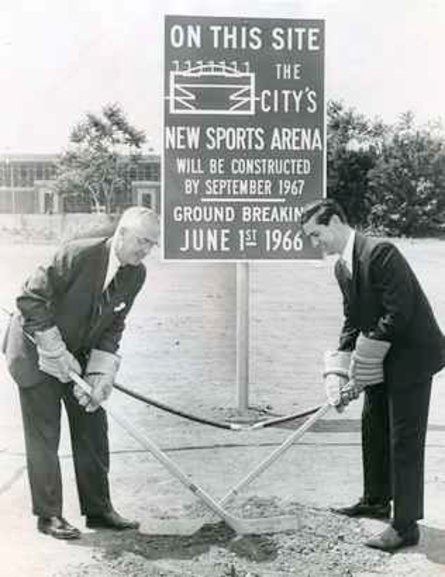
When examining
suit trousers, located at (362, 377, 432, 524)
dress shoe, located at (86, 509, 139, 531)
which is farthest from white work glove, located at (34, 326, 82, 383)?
suit trousers, located at (362, 377, 432, 524)

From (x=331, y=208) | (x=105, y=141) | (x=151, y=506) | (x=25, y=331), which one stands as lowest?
(x=151, y=506)

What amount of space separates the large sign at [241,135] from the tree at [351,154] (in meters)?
0.13

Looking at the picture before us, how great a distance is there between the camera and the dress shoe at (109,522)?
13.1ft

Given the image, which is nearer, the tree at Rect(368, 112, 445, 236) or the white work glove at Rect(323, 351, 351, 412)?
the white work glove at Rect(323, 351, 351, 412)

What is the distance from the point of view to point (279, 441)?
16.9ft

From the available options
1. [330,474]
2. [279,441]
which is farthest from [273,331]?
[330,474]

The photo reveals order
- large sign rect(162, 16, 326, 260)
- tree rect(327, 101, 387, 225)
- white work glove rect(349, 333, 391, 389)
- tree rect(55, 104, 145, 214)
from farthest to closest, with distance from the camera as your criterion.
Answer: tree rect(327, 101, 387, 225) < large sign rect(162, 16, 326, 260) < tree rect(55, 104, 145, 214) < white work glove rect(349, 333, 391, 389)

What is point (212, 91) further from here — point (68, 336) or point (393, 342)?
point (393, 342)

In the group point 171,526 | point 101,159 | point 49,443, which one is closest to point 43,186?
point 101,159

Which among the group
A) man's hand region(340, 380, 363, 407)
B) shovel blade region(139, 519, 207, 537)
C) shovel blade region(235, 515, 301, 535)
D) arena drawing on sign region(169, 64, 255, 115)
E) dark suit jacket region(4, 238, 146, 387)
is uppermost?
arena drawing on sign region(169, 64, 255, 115)

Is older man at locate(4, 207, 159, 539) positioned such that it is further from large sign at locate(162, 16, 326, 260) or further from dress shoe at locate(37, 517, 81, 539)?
large sign at locate(162, 16, 326, 260)

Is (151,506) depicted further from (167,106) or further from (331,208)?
Answer: (167,106)

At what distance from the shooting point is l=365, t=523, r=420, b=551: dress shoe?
3.81m

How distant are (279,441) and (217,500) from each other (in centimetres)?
95
